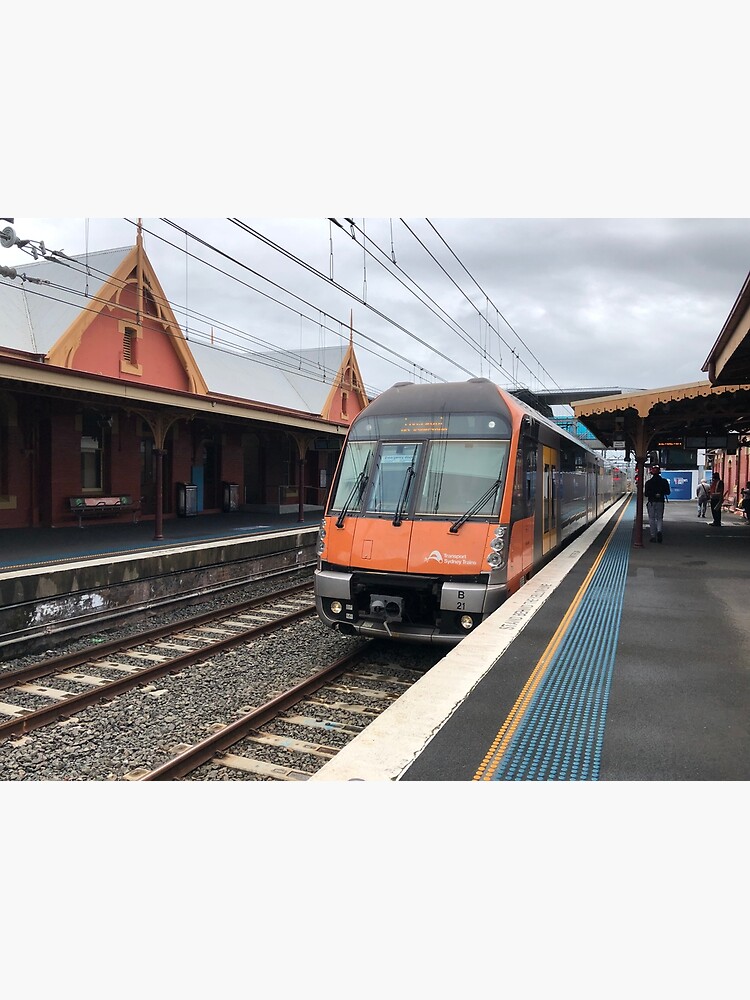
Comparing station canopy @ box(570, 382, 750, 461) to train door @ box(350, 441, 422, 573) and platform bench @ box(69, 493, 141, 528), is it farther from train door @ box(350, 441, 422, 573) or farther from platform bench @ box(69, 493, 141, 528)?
platform bench @ box(69, 493, 141, 528)

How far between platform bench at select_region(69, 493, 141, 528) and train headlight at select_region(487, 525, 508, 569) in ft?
40.4

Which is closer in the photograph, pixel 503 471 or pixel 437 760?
pixel 437 760

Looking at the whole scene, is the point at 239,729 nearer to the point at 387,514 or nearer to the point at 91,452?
the point at 387,514

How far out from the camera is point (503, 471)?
7.18m

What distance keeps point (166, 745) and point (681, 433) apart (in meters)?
16.9

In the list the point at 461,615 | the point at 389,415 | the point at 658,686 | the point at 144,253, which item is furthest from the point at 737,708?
the point at 144,253

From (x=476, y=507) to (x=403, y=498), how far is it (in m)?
0.82

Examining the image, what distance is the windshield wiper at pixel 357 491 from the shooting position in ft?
24.5

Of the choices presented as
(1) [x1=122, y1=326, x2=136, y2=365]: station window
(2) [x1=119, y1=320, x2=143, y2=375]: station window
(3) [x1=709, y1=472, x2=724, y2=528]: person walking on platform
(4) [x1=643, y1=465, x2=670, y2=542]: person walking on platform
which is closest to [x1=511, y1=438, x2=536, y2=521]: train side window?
(4) [x1=643, y1=465, x2=670, y2=542]: person walking on platform

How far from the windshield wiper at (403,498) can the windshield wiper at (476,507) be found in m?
0.61

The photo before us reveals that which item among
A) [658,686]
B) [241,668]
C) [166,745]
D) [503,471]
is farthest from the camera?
[241,668]

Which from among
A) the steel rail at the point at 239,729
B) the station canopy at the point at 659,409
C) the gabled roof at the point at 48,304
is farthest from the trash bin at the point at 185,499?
the steel rail at the point at 239,729

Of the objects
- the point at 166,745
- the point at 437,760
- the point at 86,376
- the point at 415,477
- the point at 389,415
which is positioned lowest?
the point at 166,745

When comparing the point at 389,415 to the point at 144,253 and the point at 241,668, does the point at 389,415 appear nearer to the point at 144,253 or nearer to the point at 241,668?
the point at 241,668
